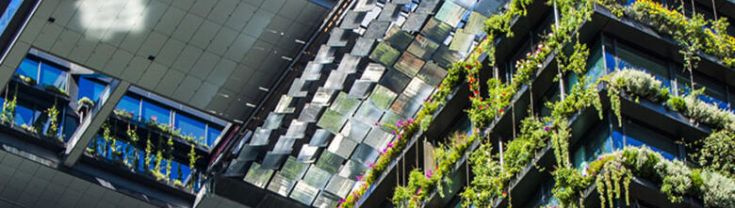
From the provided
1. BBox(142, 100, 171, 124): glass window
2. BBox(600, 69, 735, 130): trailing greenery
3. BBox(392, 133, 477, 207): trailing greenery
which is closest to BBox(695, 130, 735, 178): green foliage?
BBox(600, 69, 735, 130): trailing greenery

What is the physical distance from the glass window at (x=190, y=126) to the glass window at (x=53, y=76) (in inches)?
166

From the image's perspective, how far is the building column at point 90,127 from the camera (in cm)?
5609

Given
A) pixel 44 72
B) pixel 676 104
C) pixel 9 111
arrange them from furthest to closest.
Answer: pixel 44 72 → pixel 9 111 → pixel 676 104

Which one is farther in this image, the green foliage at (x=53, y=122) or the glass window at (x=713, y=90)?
the green foliage at (x=53, y=122)

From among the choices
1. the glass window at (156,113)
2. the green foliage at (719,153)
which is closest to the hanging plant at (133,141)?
the glass window at (156,113)

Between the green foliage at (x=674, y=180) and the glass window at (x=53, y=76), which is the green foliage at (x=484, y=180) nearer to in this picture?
the green foliage at (x=674, y=180)

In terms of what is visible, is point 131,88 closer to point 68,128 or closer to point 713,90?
point 68,128

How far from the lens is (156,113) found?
60.7 metres

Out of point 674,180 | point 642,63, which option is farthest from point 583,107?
point 674,180

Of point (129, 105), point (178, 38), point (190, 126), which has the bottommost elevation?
point (178, 38)

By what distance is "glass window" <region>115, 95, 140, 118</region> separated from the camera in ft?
196

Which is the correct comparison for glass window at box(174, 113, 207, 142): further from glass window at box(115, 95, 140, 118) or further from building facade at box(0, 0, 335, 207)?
glass window at box(115, 95, 140, 118)

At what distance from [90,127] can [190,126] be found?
5.49 metres

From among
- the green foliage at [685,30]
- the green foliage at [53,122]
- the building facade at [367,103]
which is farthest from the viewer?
the green foliage at [53,122]
